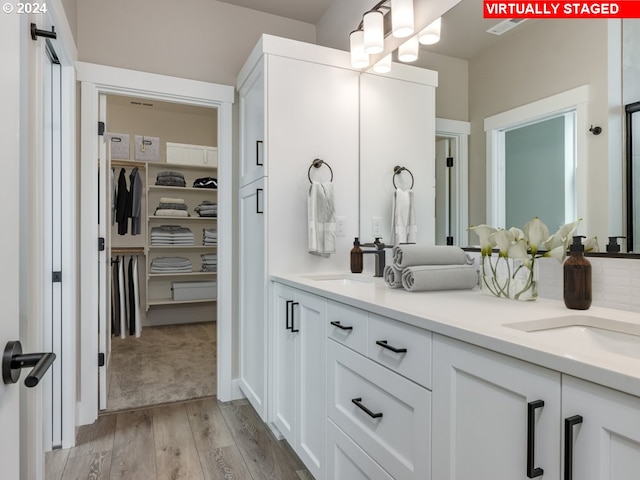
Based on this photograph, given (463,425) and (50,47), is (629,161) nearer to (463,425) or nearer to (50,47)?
(463,425)

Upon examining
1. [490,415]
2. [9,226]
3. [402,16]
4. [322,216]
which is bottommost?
[490,415]

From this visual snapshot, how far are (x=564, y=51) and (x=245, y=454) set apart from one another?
2215 millimetres

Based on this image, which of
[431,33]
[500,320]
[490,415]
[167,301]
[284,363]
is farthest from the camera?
[167,301]

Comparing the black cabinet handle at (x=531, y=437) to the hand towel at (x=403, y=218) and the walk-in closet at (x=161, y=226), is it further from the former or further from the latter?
the walk-in closet at (x=161, y=226)

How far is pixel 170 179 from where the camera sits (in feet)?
16.0

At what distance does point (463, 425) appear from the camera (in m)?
0.91

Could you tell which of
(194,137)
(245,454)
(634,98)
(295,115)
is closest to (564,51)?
(634,98)

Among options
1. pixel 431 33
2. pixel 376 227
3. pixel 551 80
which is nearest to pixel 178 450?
pixel 376 227

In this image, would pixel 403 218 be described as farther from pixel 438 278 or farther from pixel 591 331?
pixel 591 331

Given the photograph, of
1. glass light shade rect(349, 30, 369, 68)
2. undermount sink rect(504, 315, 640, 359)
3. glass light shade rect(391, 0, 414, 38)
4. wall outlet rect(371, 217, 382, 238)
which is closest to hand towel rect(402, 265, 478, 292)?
undermount sink rect(504, 315, 640, 359)

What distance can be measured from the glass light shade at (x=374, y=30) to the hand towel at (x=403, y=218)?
796 millimetres

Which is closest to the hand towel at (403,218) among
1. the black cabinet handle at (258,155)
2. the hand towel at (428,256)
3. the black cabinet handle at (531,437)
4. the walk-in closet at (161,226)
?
the hand towel at (428,256)

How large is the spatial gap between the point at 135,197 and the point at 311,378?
374cm

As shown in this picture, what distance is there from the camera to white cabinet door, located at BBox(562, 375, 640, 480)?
1.98 feet
